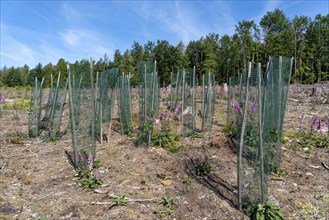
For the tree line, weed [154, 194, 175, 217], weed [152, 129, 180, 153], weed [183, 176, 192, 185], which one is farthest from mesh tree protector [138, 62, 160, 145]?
the tree line

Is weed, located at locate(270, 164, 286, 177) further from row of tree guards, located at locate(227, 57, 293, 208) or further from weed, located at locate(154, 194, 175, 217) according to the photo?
weed, located at locate(154, 194, 175, 217)

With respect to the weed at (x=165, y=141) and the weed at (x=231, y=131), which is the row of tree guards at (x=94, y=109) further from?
the weed at (x=231, y=131)

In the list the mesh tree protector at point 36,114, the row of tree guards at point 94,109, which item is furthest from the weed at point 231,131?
the mesh tree protector at point 36,114

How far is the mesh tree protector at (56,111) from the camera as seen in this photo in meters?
7.46

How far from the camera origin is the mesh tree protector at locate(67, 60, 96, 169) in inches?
205

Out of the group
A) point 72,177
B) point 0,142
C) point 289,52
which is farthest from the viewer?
point 289,52

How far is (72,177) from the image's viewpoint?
197 inches

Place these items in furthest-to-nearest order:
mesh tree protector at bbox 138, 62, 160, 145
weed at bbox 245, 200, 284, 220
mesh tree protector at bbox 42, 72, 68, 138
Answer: mesh tree protector at bbox 42, 72, 68, 138
mesh tree protector at bbox 138, 62, 160, 145
weed at bbox 245, 200, 284, 220

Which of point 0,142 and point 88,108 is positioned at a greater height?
point 88,108

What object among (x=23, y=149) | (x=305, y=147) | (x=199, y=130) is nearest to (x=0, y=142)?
(x=23, y=149)

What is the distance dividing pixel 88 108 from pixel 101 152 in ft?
4.26

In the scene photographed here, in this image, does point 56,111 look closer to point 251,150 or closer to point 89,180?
point 89,180

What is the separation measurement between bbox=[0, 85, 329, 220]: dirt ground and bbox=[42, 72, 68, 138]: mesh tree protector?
52 centimetres

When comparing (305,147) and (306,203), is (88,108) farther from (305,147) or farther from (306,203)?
(305,147)
